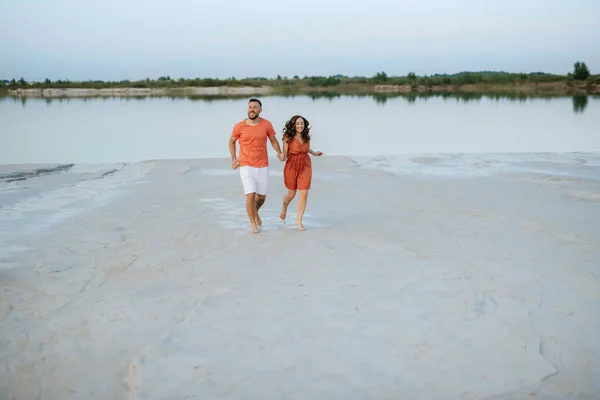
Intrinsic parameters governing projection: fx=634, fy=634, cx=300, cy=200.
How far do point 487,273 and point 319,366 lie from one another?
2598 mm

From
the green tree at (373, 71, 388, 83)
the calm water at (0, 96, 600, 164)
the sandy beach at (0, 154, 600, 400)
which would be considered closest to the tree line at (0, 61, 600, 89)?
the green tree at (373, 71, 388, 83)

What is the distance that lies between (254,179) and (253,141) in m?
0.49

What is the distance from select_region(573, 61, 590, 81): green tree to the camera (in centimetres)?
6694

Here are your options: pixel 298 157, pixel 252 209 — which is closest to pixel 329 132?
pixel 298 157

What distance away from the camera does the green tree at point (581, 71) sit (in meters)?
66.9

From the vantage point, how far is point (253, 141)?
7.86 meters

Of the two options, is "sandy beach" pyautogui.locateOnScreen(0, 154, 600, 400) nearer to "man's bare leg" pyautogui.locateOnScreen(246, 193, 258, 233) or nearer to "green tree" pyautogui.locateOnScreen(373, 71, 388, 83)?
"man's bare leg" pyautogui.locateOnScreen(246, 193, 258, 233)

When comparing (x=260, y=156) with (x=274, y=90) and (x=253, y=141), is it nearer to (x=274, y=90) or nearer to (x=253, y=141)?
(x=253, y=141)

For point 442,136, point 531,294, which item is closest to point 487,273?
point 531,294

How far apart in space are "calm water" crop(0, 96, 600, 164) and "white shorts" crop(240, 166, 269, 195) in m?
11.2

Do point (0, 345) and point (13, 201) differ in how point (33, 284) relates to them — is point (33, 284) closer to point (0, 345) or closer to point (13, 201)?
point (0, 345)

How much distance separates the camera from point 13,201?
10.4 m

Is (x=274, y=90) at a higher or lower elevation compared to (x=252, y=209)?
higher

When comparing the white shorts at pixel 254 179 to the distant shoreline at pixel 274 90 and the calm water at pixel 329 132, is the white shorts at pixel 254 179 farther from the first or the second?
the distant shoreline at pixel 274 90
